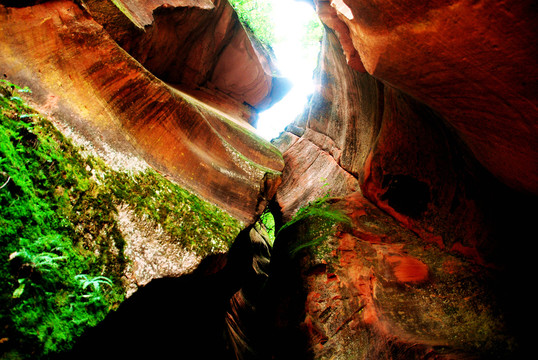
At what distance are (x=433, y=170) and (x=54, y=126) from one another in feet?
22.7

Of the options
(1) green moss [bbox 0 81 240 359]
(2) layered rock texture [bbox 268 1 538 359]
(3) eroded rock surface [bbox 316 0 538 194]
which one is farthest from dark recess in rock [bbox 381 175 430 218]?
(1) green moss [bbox 0 81 240 359]

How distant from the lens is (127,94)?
181 inches

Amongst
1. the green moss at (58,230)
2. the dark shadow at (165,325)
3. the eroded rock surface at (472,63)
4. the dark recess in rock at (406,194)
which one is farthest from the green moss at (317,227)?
the eroded rock surface at (472,63)

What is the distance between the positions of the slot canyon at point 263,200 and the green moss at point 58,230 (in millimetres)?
16

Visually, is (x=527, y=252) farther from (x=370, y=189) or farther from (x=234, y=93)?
(x=234, y=93)

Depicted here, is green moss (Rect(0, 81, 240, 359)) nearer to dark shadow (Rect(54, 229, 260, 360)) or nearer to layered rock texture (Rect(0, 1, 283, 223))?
dark shadow (Rect(54, 229, 260, 360))

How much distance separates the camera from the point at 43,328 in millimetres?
2033

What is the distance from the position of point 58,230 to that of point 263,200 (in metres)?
3.85

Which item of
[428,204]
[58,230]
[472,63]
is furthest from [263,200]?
[472,63]

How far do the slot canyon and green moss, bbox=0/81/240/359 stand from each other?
0.02 m

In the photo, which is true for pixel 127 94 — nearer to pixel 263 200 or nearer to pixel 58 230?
pixel 58 230

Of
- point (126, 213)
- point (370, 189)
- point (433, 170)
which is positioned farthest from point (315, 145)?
point (126, 213)

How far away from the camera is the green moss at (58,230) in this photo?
2.01 metres

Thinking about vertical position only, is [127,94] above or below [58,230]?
above
